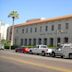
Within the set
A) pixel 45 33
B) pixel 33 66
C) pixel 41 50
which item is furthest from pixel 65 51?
pixel 45 33

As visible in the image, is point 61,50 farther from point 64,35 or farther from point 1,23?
point 1,23

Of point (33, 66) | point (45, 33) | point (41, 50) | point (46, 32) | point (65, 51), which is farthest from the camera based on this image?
point (45, 33)

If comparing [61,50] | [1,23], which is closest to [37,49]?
[61,50]

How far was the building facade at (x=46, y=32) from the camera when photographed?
189 ft

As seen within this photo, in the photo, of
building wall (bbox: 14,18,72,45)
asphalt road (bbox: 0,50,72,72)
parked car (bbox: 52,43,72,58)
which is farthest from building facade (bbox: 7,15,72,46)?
asphalt road (bbox: 0,50,72,72)

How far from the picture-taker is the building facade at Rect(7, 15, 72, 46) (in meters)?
57.5

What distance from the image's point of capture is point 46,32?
6462cm

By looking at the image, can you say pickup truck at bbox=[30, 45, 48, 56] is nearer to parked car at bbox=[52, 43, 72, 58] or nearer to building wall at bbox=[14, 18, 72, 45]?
parked car at bbox=[52, 43, 72, 58]

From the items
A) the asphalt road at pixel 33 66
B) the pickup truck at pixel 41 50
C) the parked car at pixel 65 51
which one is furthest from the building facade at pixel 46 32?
the asphalt road at pixel 33 66

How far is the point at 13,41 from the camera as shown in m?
83.1

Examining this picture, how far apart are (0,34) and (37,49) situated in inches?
2402

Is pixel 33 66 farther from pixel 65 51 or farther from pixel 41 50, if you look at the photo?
pixel 41 50

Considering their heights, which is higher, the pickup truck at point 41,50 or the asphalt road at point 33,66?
the pickup truck at point 41,50

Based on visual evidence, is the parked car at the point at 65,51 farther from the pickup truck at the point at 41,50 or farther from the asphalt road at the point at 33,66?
the asphalt road at the point at 33,66
